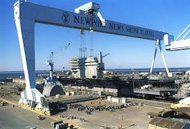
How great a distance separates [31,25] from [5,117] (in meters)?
12.8

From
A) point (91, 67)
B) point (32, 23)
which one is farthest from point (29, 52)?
point (91, 67)

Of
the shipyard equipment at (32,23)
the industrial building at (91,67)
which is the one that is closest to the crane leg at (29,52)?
the shipyard equipment at (32,23)

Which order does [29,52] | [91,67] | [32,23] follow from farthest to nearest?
[91,67] → [32,23] → [29,52]

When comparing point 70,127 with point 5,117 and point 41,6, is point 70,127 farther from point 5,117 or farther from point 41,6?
point 41,6

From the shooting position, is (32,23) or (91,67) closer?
(32,23)

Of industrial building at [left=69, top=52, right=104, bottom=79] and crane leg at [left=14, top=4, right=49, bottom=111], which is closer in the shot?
crane leg at [left=14, top=4, right=49, bottom=111]

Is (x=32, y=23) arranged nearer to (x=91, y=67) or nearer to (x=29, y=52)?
(x=29, y=52)

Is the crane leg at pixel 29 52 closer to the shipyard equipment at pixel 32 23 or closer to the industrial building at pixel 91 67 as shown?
the shipyard equipment at pixel 32 23

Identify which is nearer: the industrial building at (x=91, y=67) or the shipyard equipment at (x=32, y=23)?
the shipyard equipment at (x=32, y=23)

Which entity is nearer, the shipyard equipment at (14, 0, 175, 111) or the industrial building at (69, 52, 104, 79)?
the shipyard equipment at (14, 0, 175, 111)

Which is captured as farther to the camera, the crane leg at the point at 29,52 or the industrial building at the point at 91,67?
the industrial building at the point at 91,67

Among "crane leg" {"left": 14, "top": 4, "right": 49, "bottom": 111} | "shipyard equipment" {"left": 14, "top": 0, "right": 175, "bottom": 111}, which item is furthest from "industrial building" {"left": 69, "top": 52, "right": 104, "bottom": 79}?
"crane leg" {"left": 14, "top": 4, "right": 49, "bottom": 111}

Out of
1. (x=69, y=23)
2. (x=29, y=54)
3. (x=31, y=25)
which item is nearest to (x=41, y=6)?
(x=31, y=25)

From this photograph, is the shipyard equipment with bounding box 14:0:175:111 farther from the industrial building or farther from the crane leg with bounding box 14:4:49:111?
the industrial building
